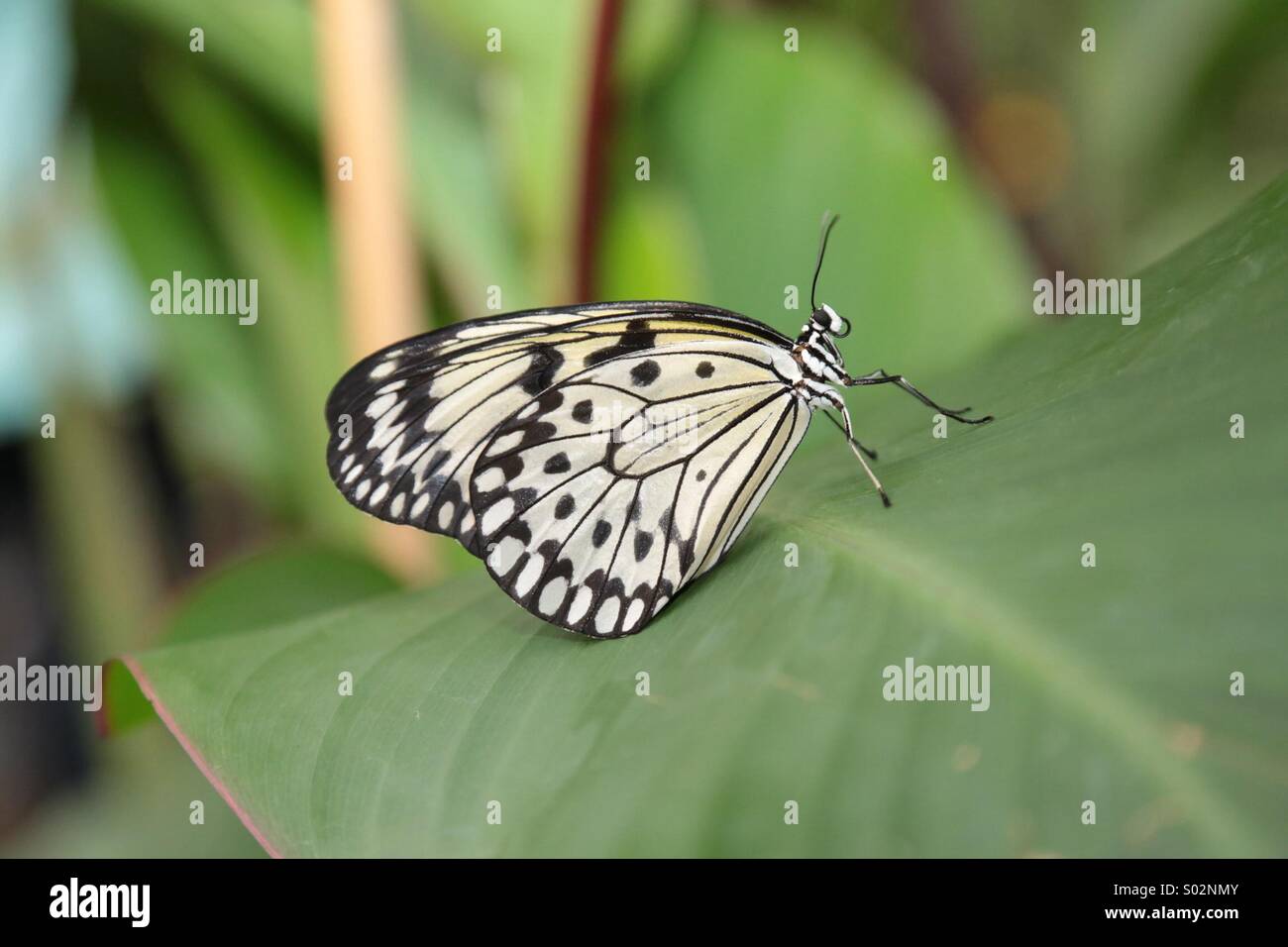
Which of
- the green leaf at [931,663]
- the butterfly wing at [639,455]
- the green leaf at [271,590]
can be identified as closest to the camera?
the green leaf at [931,663]

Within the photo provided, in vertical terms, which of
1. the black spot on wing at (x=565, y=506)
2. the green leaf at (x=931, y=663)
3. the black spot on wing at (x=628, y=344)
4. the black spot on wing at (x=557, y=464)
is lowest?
the green leaf at (x=931, y=663)

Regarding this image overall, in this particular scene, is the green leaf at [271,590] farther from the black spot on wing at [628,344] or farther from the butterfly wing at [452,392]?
the black spot on wing at [628,344]

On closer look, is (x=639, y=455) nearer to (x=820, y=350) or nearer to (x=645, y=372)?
(x=645, y=372)

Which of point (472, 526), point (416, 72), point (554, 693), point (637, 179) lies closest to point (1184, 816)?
point (554, 693)

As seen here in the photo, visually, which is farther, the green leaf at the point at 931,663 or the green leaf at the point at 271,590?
the green leaf at the point at 271,590

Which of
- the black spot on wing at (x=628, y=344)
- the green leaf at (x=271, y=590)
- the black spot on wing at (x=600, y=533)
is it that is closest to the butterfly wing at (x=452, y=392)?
the black spot on wing at (x=628, y=344)

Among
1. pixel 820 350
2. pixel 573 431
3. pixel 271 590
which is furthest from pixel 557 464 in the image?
pixel 271 590

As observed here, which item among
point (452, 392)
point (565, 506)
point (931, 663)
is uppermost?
point (452, 392)

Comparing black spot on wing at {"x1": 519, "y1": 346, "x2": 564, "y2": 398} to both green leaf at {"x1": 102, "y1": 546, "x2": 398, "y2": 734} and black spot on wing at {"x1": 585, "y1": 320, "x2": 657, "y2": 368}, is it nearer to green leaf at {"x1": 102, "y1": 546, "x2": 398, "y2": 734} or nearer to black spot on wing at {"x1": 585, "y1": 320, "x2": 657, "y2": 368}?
black spot on wing at {"x1": 585, "y1": 320, "x2": 657, "y2": 368}
